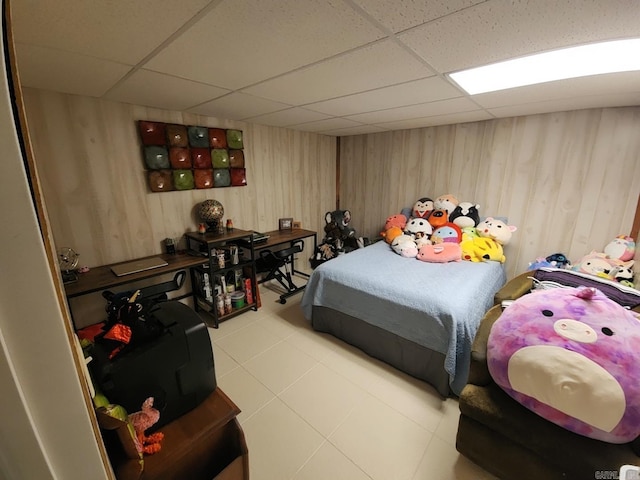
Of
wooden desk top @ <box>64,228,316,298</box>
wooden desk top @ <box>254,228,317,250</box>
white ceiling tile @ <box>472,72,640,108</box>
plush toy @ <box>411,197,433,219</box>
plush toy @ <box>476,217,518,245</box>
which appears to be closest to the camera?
white ceiling tile @ <box>472,72,640,108</box>

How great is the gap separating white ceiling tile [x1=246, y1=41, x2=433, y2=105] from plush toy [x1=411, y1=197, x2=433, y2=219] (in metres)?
1.85

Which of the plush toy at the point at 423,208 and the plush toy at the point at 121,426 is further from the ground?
the plush toy at the point at 423,208

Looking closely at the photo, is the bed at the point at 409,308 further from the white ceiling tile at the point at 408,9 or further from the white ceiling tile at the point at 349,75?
the white ceiling tile at the point at 408,9

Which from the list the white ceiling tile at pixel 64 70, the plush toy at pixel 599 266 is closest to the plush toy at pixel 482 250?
the plush toy at pixel 599 266

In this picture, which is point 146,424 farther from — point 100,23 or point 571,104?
point 571,104

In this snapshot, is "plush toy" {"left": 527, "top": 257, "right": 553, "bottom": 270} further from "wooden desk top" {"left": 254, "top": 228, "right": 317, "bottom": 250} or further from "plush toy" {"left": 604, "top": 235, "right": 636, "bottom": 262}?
"wooden desk top" {"left": 254, "top": 228, "right": 317, "bottom": 250}

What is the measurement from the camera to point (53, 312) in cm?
42

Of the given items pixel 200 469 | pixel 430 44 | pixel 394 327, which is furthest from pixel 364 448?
pixel 430 44

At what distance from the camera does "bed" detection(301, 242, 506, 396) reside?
174 cm

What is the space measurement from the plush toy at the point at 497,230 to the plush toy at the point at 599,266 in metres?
0.61

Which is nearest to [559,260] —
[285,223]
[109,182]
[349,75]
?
[349,75]

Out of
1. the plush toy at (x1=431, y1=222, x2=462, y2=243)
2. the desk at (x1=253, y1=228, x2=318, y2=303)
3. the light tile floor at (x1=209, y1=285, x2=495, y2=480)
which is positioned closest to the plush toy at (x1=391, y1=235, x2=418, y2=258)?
the plush toy at (x1=431, y1=222, x2=462, y2=243)

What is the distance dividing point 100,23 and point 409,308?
2.16 m

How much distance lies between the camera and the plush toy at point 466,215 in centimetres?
295
